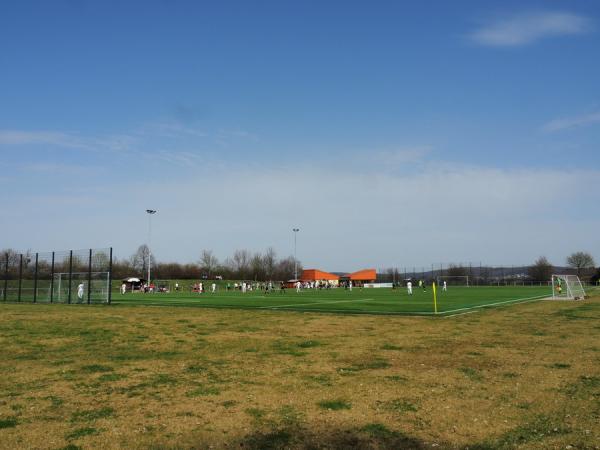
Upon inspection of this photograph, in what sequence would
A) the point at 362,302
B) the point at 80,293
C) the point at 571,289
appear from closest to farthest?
the point at 362,302, the point at 80,293, the point at 571,289

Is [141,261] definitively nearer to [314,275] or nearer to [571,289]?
[314,275]

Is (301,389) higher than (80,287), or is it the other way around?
(80,287)

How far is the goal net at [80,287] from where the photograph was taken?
37469 millimetres

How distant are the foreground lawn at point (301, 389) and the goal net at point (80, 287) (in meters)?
21.2

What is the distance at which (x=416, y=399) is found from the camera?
8.23 metres

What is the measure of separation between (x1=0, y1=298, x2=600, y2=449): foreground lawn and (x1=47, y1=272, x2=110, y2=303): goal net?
21.2 m

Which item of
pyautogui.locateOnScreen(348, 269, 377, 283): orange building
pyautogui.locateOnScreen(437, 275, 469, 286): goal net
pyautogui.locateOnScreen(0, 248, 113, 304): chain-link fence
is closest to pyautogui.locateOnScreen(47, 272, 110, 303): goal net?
pyautogui.locateOnScreen(0, 248, 113, 304): chain-link fence

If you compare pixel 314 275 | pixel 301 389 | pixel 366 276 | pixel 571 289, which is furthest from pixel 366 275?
pixel 301 389

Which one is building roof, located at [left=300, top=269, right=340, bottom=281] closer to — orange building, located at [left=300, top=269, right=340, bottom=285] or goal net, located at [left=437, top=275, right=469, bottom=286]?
orange building, located at [left=300, top=269, right=340, bottom=285]

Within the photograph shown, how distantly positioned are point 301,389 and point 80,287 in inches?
1297

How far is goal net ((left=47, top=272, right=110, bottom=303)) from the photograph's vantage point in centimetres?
3747

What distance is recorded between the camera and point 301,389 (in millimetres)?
8984

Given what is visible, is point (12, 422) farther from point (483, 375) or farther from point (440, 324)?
point (440, 324)

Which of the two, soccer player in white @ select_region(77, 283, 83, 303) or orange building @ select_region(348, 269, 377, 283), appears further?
orange building @ select_region(348, 269, 377, 283)
